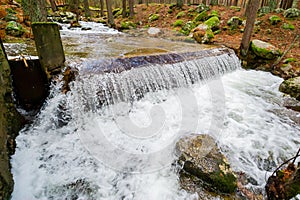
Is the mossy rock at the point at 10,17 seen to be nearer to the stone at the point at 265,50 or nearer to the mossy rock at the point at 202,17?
the stone at the point at 265,50

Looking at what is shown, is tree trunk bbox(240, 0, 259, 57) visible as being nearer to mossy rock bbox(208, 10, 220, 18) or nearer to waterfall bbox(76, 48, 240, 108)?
waterfall bbox(76, 48, 240, 108)

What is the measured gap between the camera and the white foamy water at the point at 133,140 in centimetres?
260

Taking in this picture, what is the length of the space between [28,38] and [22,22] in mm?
1326

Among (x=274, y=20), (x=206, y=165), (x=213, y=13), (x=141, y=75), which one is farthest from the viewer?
(x=213, y=13)

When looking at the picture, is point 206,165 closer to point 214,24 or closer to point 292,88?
point 292,88

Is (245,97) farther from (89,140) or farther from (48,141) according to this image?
(48,141)

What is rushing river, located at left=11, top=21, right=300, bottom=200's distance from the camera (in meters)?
2.63

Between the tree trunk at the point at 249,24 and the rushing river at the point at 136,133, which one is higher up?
the tree trunk at the point at 249,24

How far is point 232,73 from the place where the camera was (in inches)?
281

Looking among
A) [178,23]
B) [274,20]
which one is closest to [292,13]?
[274,20]

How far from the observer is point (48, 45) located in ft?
11.5

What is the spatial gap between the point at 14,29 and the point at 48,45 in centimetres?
449

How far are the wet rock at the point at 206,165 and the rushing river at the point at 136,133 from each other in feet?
0.87

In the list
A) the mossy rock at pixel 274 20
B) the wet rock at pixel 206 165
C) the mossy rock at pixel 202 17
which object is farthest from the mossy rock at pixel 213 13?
the wet rock at pixel 206 165
